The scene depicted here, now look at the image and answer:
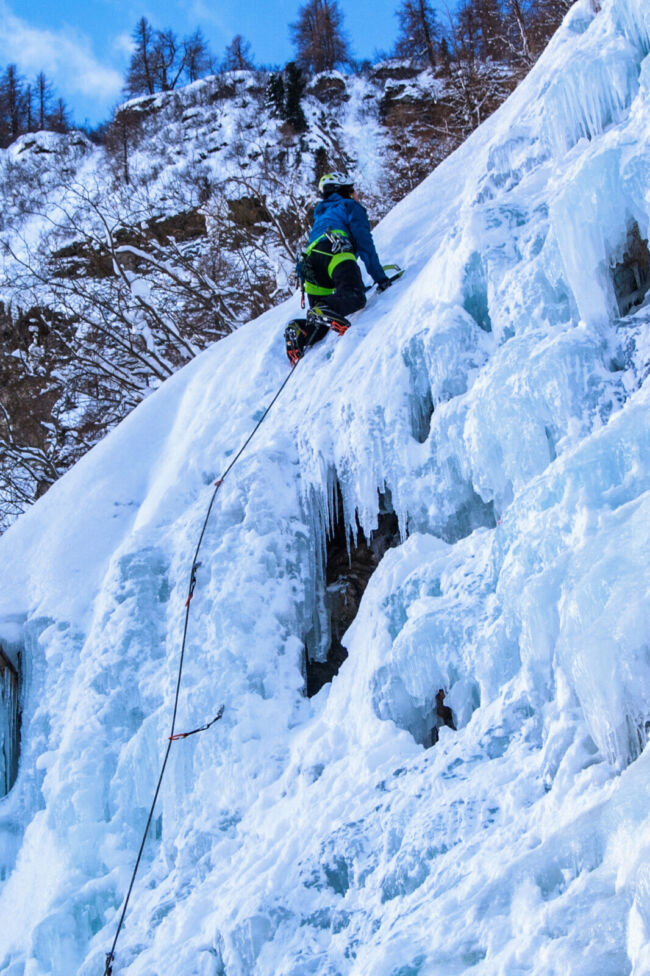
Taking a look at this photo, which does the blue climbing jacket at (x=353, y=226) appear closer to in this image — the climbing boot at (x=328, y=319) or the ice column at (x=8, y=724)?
the climbing boot at (x=328, y=319)

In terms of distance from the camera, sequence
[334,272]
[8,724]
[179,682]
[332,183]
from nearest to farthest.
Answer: [179,682] < [8,724] < [334,272] < [332,183]

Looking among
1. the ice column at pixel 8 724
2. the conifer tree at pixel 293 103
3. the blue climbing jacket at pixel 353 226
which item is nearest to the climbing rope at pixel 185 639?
the blue climbing jacket at pixel 353 226

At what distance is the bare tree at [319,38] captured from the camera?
96.4 feet

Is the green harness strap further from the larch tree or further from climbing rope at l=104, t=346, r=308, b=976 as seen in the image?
the larch tree

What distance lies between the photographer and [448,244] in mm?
5207

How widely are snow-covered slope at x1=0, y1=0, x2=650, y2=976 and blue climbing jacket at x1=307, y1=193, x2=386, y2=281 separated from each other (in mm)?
281

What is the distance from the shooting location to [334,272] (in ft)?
19.5

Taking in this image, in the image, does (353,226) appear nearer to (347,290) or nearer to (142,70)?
(347,290)

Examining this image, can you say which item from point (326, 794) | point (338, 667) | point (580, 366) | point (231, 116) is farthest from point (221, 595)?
point (231, 116)

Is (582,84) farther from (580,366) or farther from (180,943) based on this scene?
(180,943)

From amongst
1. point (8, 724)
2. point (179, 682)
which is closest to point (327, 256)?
Result: point (179, 682)

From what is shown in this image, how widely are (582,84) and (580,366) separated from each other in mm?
2132

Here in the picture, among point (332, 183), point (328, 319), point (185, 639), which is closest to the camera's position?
point (185, 639)

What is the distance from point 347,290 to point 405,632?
2.81m
